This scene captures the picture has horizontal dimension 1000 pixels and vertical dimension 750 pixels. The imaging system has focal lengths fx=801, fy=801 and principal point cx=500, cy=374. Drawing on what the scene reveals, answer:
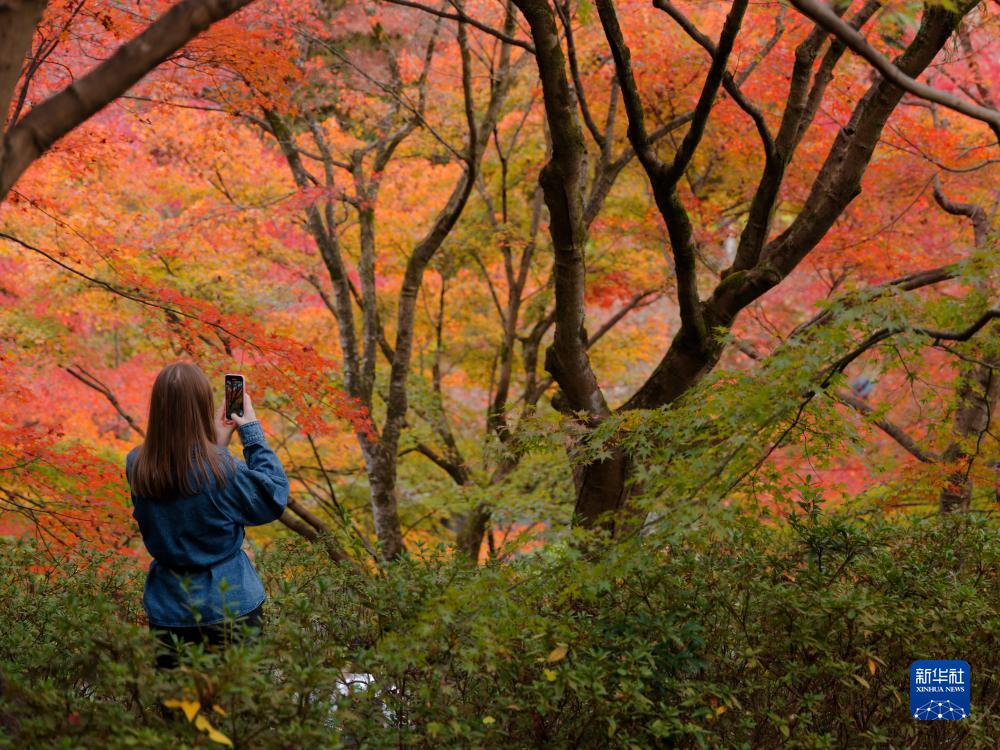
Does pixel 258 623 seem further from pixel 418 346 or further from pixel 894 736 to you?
pixel 418 346

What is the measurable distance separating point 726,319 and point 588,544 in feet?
8.74

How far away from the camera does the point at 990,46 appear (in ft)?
30.2

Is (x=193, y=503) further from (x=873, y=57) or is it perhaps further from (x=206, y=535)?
(x=873, y=57)

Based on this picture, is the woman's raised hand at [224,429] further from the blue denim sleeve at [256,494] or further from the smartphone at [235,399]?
the blue denim sleeve at [256,494]

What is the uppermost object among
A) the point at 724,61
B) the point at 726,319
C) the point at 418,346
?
the point at 418,346

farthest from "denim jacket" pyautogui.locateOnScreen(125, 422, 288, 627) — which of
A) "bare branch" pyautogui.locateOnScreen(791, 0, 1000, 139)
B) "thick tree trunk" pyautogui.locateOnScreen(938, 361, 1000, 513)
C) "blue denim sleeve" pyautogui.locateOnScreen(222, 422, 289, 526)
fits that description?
"thick tree trunk" pyautogui.locateOnScreen(938, 361, 1000, 513)

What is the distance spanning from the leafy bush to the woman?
195mm

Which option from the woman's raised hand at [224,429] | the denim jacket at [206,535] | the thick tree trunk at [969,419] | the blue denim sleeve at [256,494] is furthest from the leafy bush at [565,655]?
the thick tree trunk at [969,419]

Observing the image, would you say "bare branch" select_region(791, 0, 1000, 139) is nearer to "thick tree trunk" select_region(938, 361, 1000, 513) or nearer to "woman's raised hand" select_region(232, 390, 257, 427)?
"woman's raised hand" select_region(232, 390, 257, 427)

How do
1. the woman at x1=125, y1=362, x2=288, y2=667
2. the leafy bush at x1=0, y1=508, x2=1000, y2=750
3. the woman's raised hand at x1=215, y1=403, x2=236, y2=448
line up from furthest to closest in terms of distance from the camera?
the woman's raised hand at x1=215, y1=403, x2=236, y2=448 → the woman at x1=125, y1=362, x2=288, y2=667 → the leafy bush at x1=0, y1=508, x2=1000, y2=750

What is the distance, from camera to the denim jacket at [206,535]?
2576mm

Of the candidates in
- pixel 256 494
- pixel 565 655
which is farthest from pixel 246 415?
pixel 565 655

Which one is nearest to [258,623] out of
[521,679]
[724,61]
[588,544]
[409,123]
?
[521,679]

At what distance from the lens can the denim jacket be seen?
2.58 metres
